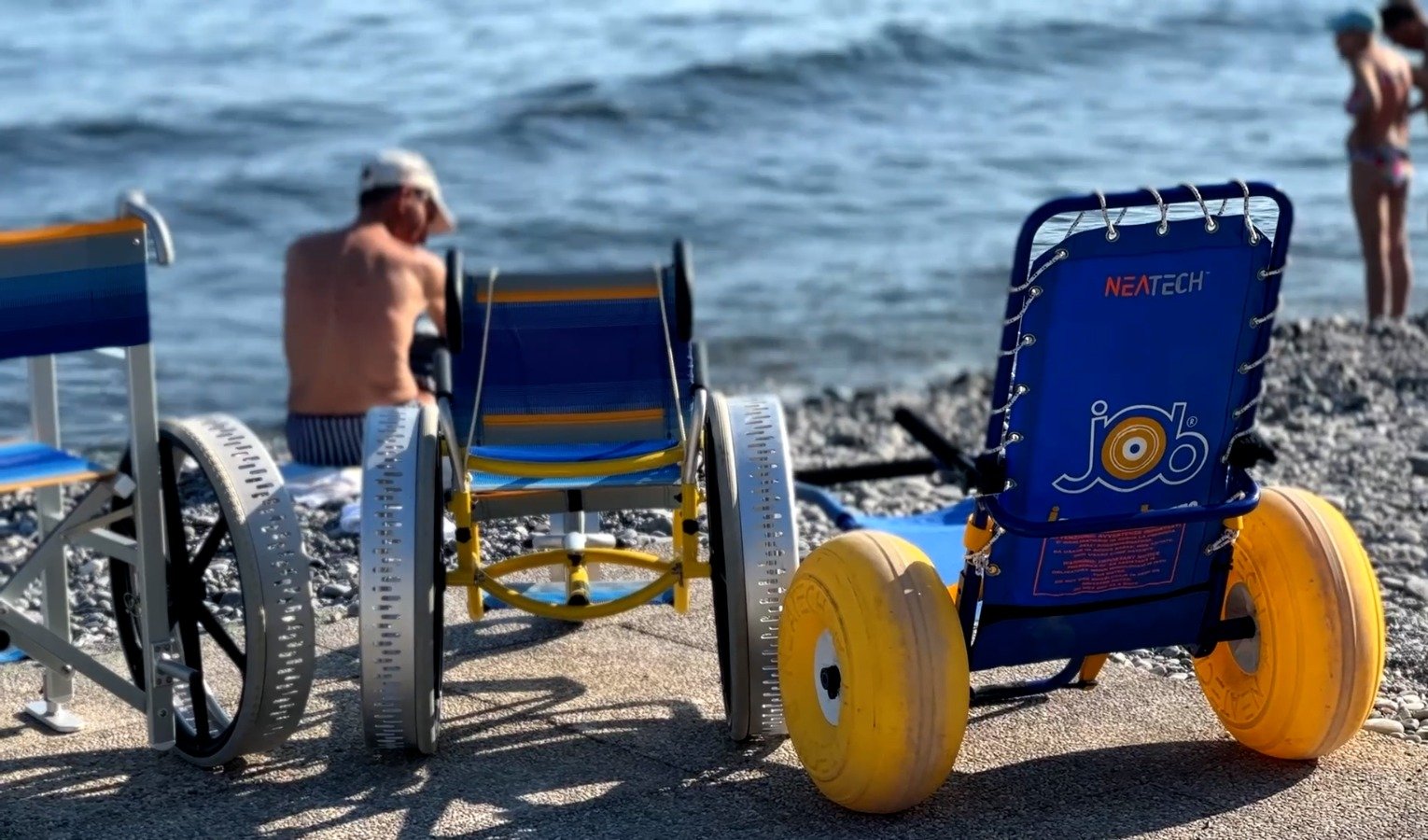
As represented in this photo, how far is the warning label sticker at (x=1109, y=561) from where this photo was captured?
148 inches

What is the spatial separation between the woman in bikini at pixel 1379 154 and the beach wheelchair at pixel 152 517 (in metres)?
7.73

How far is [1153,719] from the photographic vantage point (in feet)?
14.0

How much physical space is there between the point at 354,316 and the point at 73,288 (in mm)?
3022

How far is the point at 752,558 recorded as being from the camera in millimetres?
4066

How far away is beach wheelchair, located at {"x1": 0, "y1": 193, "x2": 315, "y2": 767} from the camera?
3807 millimetres

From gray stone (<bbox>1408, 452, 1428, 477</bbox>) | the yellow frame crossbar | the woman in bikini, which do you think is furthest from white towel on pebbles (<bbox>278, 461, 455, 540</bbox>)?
the woman in bikini

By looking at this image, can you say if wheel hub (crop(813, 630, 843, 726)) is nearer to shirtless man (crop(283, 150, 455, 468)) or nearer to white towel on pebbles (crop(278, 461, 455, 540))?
white towel on pebbles (crop(278, 461, 455, 540))

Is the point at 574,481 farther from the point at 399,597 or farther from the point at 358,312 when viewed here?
the point at 358,312

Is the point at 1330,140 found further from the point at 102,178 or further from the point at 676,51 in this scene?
the point at 102,178

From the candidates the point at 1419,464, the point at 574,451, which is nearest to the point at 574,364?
the point at 574,451

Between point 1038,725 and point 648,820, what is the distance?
1011mm

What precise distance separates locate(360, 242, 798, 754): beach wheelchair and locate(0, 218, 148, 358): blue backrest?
619 millimetres

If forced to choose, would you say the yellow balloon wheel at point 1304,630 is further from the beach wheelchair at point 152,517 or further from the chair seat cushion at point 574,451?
the beach wheelchair at point 152,517

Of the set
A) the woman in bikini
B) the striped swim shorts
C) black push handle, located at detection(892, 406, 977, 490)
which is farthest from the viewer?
the woman in bikini
